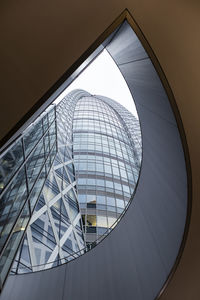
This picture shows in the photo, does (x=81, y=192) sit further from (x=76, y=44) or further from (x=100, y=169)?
(x=76, y=44)

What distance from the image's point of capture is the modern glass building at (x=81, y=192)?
45.8 ft

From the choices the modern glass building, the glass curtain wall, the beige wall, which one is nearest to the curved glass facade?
the modern glass building

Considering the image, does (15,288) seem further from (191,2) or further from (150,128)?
(191,2)

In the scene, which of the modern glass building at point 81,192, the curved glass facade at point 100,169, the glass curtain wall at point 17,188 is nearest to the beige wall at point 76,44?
the glass curtain wall at point 17,188

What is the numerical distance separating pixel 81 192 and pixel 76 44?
22.4 metres

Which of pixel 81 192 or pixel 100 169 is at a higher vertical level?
pixel 100 169

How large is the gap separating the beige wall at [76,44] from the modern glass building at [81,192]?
6412mm

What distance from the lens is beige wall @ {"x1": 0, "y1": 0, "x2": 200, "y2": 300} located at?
3984mm

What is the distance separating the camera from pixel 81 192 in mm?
25562

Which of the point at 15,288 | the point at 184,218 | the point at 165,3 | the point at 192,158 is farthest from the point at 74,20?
A: the point at 15,288

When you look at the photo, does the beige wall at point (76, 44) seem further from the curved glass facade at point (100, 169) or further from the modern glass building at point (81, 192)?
the curved glass facade at point (100, 169)

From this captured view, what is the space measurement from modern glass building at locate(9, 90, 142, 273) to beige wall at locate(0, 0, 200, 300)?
6412 millimetres

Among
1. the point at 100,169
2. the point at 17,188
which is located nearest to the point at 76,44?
the point at 17,188

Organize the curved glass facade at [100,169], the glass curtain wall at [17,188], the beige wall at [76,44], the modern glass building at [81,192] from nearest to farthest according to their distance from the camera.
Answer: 1. the beige wall at [76,44]
2. the glass curtain wall at [17,188]
3. the modern glass building at [81,192]
4. the curved glass facade at [100,169]
